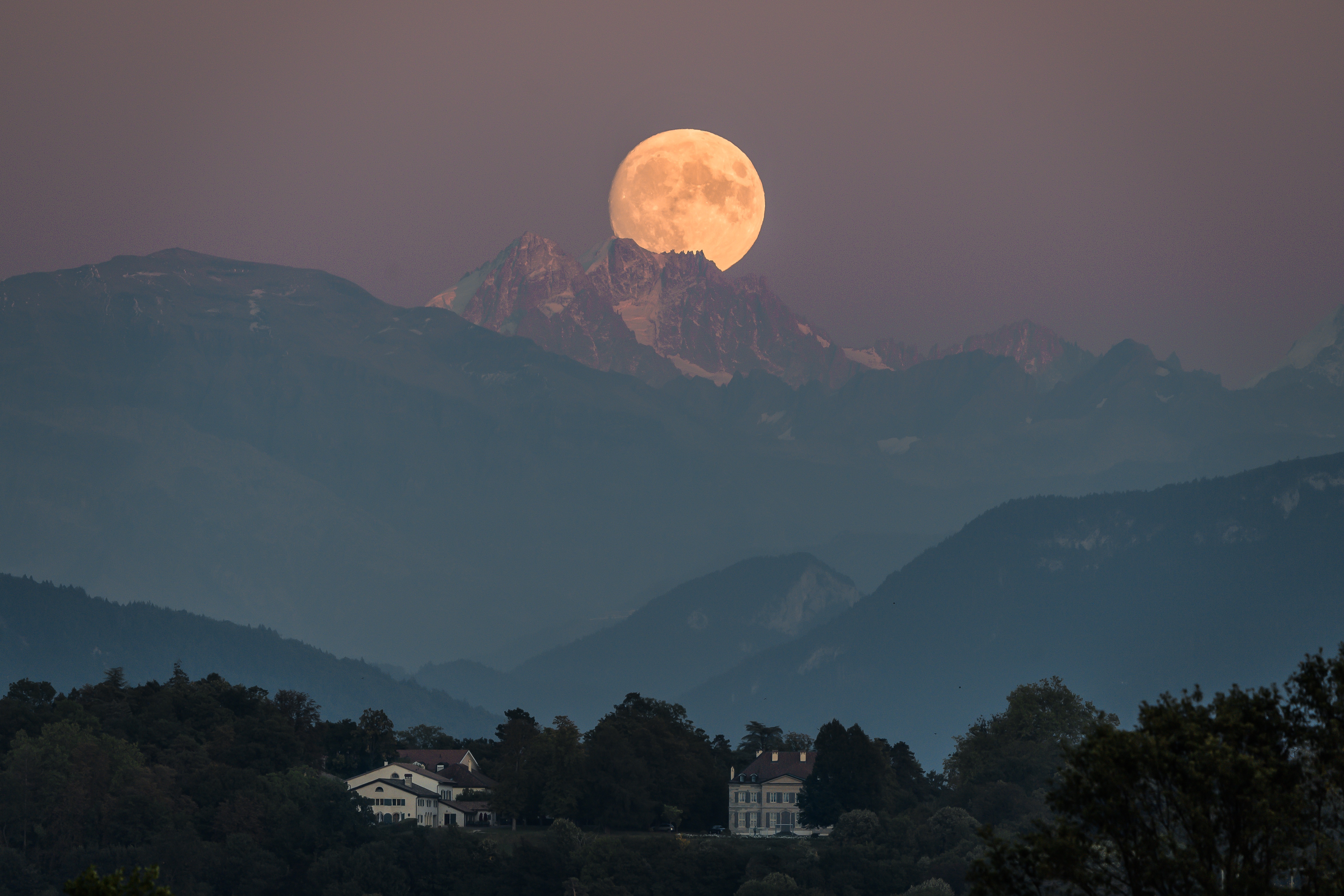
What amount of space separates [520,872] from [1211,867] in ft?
392

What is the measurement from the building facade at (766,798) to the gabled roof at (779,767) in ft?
0.24

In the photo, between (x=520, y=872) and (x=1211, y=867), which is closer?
(x=1211, y=867)

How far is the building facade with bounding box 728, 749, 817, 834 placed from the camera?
6914 inches

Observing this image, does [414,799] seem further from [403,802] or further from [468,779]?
[468,779]

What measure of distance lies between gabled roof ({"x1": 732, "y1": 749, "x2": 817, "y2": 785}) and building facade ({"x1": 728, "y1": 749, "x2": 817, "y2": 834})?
0.07 metres

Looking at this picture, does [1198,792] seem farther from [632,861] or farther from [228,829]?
[228,829]

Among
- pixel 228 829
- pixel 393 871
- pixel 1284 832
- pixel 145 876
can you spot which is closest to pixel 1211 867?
pixel 1284 832

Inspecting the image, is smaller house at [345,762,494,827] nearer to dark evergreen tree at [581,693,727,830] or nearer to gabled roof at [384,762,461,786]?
gabled roof at [384,762,461,786]

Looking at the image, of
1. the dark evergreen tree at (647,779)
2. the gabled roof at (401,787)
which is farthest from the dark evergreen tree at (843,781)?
the gabled roof at (401,787)

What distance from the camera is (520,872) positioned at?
148 m

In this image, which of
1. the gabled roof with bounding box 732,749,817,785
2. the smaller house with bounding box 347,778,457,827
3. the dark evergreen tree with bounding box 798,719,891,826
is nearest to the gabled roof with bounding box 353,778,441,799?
the smaller house with bounding box 347,778,457,827

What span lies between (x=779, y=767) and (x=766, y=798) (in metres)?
7.10

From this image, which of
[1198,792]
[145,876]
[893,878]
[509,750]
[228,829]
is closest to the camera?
[145,876]

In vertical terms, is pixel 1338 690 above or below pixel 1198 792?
above
